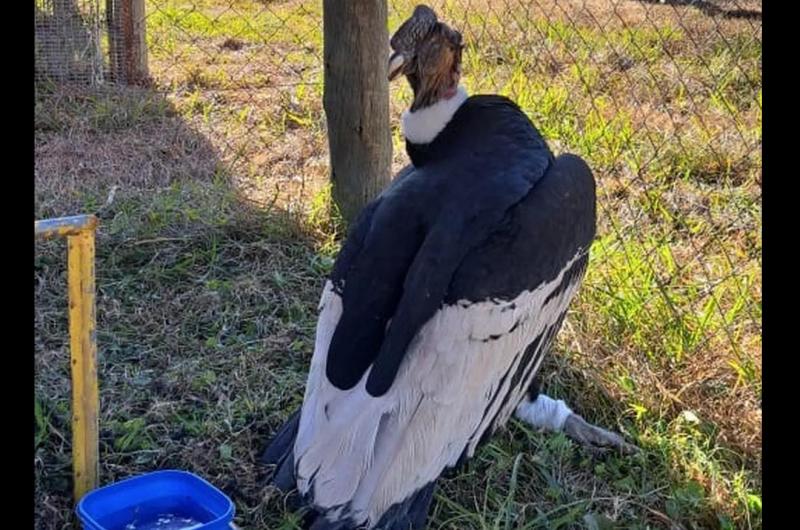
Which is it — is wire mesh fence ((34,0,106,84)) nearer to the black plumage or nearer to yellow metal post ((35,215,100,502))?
the black plumage

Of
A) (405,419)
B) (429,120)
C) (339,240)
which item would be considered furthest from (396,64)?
(339,240)

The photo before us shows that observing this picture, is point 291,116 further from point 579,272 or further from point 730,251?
point 579,272

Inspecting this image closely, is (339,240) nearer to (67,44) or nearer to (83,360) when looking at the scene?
(83,360)

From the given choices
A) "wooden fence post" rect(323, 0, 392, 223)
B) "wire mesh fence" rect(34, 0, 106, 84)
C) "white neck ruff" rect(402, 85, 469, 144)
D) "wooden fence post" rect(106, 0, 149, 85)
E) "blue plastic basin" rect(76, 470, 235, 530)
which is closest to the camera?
"blue plastic basin" rect(76, 470, 235, 530)

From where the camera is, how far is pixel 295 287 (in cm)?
344

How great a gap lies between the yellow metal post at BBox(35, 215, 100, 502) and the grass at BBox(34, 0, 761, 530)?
131mm

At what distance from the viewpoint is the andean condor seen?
2.31 m

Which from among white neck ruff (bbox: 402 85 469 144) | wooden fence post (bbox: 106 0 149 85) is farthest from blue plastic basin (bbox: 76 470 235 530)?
wooden fence post (bbox: 106 0 149 85)

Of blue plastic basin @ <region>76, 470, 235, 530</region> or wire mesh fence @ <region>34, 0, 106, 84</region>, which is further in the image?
wire mesh fence @ <region>34, 0, 106, 84</region>

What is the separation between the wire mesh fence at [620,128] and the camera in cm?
313

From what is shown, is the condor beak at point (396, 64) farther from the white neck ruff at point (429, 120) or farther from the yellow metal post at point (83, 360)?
the yellow metal post at point (83, 360)

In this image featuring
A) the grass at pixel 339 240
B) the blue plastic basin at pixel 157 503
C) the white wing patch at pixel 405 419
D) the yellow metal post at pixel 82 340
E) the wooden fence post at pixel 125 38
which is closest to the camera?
the yellow metal post at pixel 82 340

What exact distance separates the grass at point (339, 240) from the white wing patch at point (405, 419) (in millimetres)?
170

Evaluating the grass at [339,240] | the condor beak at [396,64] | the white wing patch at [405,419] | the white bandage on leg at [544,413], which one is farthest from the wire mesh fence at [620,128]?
the condor beak at [396,64]
